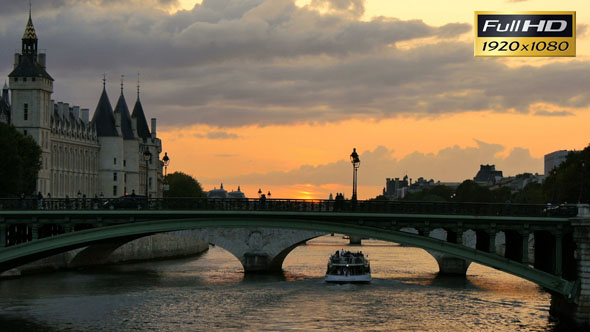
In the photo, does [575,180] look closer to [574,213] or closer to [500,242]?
[500,242]

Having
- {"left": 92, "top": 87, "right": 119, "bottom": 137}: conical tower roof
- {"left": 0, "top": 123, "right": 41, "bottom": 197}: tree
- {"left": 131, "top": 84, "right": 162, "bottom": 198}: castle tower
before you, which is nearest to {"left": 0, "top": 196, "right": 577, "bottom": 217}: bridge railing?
{"left": 0, "top": 123, "right": 41, "bottom": 197}: tree

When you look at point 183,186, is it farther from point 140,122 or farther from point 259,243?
point 259,243

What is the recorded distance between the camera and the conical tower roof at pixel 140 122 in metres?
153

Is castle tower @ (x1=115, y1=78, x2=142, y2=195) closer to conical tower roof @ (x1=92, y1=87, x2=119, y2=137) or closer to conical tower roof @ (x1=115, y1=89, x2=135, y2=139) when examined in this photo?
conical tower roof @ (x1=115, y1=89, x2=135, y2=139)

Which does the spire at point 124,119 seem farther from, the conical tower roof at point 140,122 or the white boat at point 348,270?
the white boat at point 348,270

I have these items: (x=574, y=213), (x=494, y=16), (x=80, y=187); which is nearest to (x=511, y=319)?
(x=574, y=213)

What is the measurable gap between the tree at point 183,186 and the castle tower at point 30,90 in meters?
53.4

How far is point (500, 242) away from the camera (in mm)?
114438

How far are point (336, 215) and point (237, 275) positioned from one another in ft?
93.9

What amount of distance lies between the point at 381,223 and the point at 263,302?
39.2 ft

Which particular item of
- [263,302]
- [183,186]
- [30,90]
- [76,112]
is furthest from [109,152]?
[263,302]

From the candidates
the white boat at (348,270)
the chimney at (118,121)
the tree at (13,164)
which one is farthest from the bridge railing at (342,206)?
the chimney at (118,121)

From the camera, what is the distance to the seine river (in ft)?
172

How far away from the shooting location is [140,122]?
154 metres
